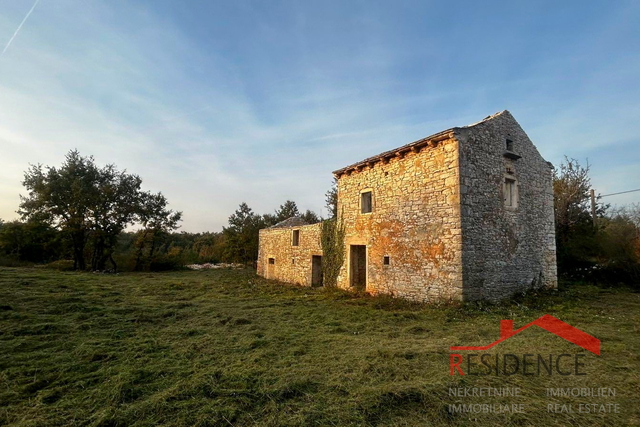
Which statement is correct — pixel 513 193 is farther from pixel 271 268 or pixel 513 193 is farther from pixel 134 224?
pixel 134 224

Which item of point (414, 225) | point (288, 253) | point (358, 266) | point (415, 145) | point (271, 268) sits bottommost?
point (271, 268)

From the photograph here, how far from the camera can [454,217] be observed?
7.77 metres

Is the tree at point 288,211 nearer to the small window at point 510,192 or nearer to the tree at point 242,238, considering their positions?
the tree at point 242,238

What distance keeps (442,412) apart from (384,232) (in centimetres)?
711

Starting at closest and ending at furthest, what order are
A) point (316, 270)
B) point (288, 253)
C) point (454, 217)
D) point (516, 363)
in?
1. point (516, 363)
2. point (454, 217)
3. point (316, 270)
4. point (288, 253)

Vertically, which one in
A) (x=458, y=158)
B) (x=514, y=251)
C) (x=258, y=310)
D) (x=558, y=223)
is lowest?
(x=258, y=310)

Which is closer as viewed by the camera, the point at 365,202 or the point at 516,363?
the point at 516,363

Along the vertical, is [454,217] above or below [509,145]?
below

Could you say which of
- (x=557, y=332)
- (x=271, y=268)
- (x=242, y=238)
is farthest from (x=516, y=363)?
(x=242, y=238)

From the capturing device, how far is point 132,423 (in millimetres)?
2672

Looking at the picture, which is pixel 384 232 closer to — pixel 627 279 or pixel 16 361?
pixel 16 361

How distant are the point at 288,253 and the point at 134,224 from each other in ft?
47.9

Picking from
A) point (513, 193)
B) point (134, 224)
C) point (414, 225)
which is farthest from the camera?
point (134, 224)

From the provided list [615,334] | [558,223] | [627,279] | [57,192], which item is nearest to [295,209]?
[57,192]
